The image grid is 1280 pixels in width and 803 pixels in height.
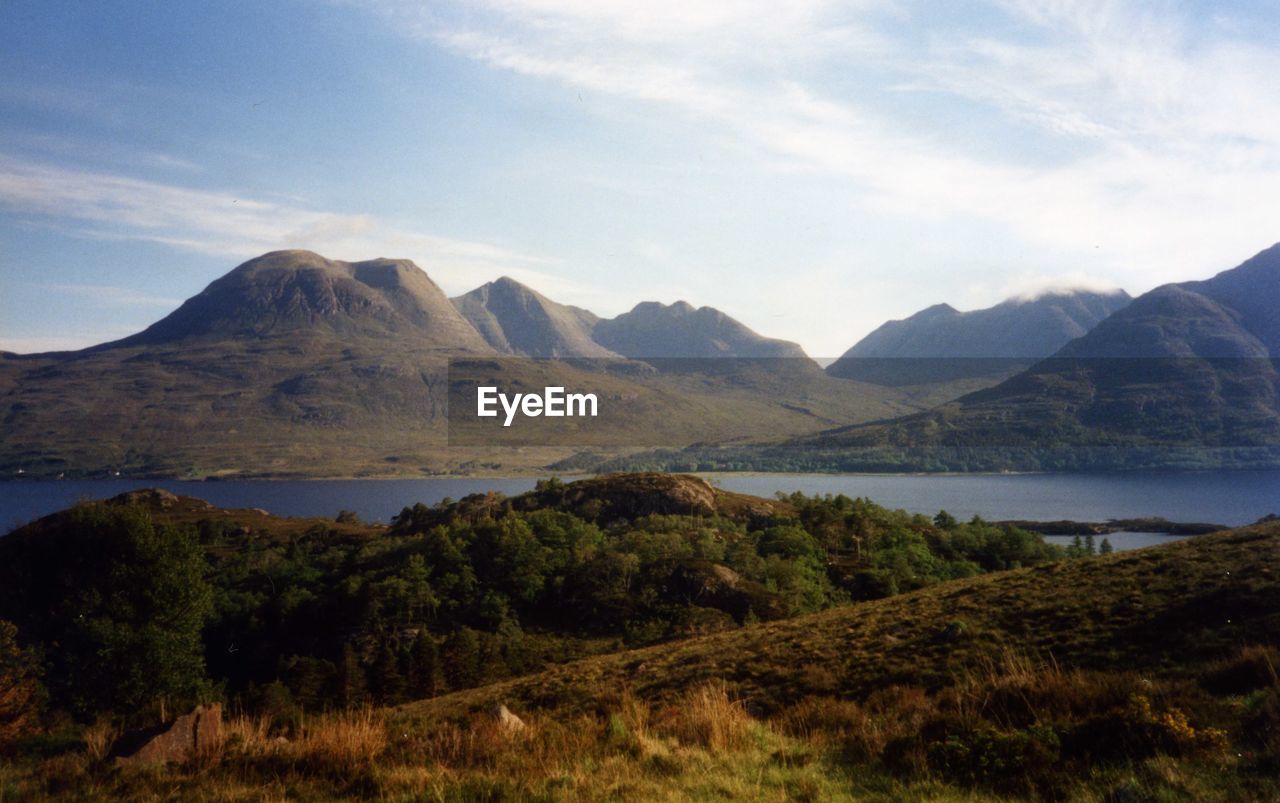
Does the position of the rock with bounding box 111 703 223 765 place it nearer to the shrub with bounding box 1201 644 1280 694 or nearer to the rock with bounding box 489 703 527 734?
the rock with bounding box 489 703 527 734

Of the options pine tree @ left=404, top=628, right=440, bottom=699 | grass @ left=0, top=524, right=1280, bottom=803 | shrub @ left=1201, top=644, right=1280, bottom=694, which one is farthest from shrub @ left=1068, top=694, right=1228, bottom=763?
pine tree @ left=404, top=628, right=440, bottom=699

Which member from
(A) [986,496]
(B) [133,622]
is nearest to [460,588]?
(B) [133,622]

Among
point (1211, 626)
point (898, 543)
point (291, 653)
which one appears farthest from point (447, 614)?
point (1211, 626)

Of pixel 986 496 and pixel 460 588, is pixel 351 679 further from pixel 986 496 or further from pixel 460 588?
pixel 986 496

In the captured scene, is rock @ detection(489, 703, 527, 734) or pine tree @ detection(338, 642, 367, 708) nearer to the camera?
rock @ detection(489, 703, 527, 734)

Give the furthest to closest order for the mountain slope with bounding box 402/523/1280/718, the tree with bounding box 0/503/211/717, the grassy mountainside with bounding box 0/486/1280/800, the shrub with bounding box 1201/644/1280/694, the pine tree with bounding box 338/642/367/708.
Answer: the pine tree with bounding box 338/642/367/708 < the tree with bounding box 0/503/211/717 < the mountain slope with bounding box 402/523/1280/718 < the shrub with bounding box 1201/644/1280/694 < the grassy mountainside with bounding box 0/486/1280/800

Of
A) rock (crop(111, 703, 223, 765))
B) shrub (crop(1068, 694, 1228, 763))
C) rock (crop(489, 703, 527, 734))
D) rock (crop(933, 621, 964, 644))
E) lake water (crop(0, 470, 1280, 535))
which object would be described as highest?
shrub (crop(1068, 694, 1228, 763))

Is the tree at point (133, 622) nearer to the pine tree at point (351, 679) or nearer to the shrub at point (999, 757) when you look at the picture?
the pine tree at point (351, 679)
